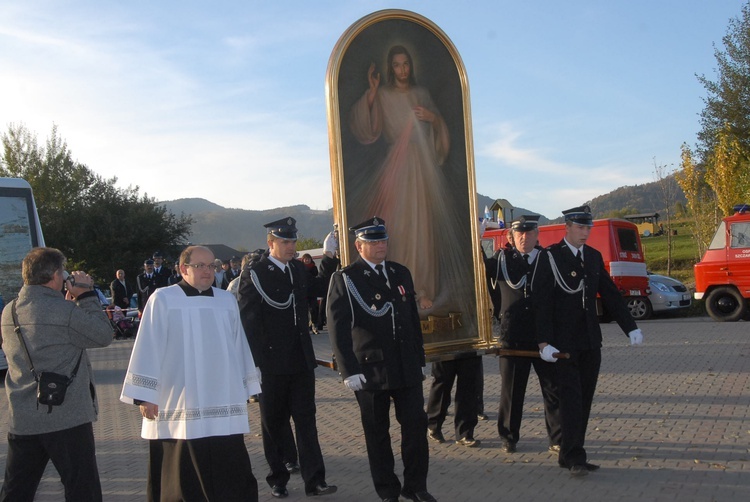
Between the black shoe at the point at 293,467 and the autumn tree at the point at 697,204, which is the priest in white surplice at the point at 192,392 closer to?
the black shoe at the point at 293,467

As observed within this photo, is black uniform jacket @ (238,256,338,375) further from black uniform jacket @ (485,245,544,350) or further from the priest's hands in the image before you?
black uniform jacket @ (485,245,544,350)

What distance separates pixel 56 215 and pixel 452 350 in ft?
133

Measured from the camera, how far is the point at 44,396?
503 cm

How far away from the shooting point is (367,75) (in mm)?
7418

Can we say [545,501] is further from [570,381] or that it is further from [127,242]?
[127,242]

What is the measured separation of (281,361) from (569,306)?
243 cm

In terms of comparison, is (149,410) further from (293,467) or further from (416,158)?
(416,158)

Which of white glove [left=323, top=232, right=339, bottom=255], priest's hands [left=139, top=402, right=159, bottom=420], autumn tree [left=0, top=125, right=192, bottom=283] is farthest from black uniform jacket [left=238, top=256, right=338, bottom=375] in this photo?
autumn tree [left=0, top=125, right=192, bottom=283]

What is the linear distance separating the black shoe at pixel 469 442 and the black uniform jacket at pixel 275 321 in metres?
2.02

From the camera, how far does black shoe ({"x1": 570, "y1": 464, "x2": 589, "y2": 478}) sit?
6543 mm

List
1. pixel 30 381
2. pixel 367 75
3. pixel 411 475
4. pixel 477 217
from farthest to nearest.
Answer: pixel 477 217, pixel 367 75, pixel 411 475, pixel 30 381

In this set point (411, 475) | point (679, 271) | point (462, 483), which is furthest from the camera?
point (679, 271)

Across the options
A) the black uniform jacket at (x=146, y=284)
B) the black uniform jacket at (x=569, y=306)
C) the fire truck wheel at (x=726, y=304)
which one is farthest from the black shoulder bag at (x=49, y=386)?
the fire truck wheel at (x=726, y=304)

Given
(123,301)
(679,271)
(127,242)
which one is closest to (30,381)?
(123,301)
